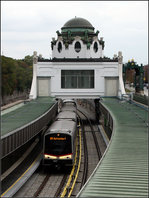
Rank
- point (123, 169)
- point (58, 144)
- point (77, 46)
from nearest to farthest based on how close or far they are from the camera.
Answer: point (123, 169) < point (58, 144) < point (77, 46)

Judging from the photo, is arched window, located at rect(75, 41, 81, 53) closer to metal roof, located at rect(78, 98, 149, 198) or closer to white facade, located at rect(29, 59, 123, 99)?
white facade, located at rect(29, 59, 123, 99)

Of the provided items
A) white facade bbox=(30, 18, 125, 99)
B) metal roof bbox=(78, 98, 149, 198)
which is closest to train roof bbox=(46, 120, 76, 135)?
metal roof bbox=(78, 98, 149, 198)

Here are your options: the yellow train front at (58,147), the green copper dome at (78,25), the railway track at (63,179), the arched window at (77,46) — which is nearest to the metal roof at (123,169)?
the yellow train front at (58,147)

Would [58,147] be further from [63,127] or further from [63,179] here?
[63,179]

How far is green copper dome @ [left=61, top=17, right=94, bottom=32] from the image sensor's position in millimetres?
71000

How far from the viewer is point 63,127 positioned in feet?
90.1

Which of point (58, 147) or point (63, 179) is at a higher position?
point (58, 147)

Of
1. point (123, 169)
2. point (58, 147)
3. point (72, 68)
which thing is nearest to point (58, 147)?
point (58, 147)

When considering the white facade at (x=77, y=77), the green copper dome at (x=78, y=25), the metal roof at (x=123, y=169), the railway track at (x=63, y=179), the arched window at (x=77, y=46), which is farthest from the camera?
the green copper dome at (x=78, y=25)

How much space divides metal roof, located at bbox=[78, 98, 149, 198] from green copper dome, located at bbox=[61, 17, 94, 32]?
47.8 metres

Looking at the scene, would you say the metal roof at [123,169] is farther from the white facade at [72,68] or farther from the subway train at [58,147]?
the white facade at [72,68]

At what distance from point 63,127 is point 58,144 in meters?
1.91

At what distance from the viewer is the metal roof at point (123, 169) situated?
11.4 m

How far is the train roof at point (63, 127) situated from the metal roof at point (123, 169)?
3946 mm
